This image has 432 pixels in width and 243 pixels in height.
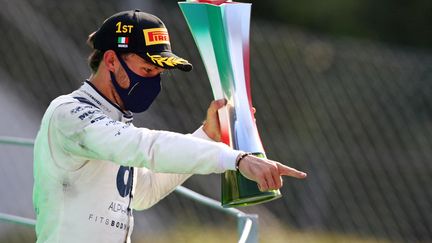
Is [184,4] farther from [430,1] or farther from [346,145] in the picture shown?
[430,1]

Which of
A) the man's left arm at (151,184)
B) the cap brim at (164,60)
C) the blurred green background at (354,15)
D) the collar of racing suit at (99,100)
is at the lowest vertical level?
the blurred green background at (354,15)

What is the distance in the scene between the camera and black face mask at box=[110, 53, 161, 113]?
14.0 feet

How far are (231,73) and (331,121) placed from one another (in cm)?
457

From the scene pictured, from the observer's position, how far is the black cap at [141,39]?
4191 millimetres

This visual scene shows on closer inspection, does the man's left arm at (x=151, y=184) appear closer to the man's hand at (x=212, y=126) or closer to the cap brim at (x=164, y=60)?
the man's hand at (x=212, y=126)

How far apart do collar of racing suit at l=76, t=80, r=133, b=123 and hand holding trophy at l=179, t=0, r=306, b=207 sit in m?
0.35

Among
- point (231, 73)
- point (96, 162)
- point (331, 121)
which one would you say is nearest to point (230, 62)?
point (231, 73)

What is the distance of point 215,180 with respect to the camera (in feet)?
28.3

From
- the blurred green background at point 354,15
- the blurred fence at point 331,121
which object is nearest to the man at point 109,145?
the blurred fence at point 331,121

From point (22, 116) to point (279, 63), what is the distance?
1.82 m

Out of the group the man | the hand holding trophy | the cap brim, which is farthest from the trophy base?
the cap brim

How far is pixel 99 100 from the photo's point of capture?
427cm

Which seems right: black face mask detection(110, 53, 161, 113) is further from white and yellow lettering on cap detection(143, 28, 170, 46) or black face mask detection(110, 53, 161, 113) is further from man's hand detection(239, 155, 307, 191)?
man's hand detection(239, 155, 307, 191)

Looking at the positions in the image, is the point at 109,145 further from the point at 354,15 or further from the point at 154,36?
the point at 354,15
